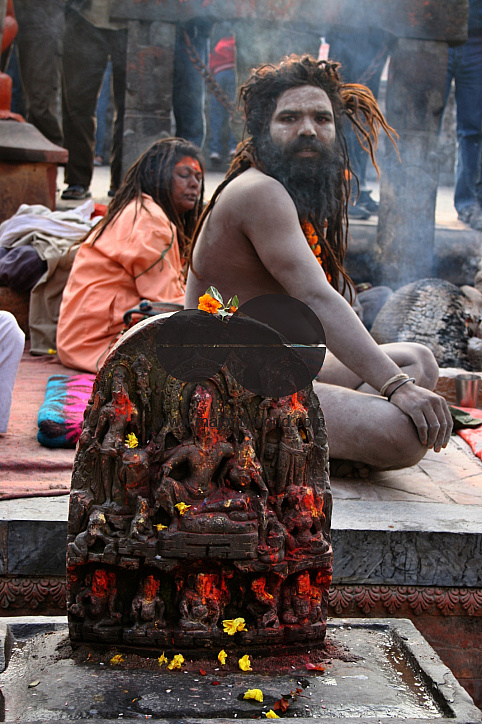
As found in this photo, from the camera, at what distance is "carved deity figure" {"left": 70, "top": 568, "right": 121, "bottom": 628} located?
84.6 inches

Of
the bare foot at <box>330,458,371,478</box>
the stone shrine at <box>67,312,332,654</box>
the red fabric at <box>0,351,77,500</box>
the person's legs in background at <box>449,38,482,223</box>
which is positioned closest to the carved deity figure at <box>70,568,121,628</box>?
the stone shrine at <box>67,312,332,654</box>

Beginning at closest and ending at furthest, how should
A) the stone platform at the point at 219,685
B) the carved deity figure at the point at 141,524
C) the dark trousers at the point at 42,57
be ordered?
1. the stone platform at the point at 219,685
2. the carved deity figure at the point at 141,524
3. the dark trousers at the point at 42,57

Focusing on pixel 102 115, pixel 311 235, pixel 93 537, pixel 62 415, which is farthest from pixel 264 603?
pixel 102 115

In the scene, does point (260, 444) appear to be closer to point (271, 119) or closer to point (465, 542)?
point (465, 542)

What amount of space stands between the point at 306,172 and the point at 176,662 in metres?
1.86

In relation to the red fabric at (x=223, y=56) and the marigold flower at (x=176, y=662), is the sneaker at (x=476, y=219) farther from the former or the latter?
the marigold flower at (x=176, y=662)

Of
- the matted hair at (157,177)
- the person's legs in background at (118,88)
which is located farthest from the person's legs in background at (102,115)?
the matted hair at (157,177)

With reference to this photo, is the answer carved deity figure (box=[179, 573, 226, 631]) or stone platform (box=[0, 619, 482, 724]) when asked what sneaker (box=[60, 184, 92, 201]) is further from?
carved deity figure (box=[179, 573, 226, 631])

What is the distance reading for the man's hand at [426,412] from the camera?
294cm

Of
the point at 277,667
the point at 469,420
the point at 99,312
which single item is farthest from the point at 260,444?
the point at 99,312

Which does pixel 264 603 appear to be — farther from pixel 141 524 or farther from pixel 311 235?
pixel 311 235

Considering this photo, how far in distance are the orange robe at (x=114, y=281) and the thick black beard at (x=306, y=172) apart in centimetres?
149

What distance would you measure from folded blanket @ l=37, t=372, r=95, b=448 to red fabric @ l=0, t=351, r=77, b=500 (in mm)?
49

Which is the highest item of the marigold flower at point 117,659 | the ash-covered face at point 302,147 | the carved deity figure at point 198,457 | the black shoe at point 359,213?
the ash-covered face at point 302,147
